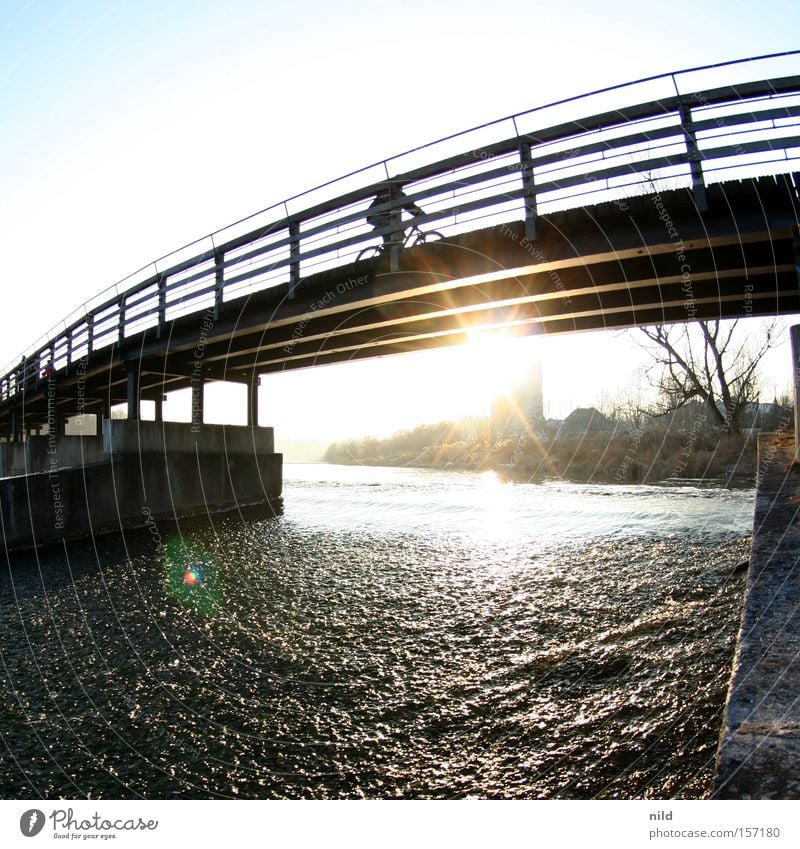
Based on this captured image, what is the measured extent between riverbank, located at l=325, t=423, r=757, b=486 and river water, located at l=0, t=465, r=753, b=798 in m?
17.0

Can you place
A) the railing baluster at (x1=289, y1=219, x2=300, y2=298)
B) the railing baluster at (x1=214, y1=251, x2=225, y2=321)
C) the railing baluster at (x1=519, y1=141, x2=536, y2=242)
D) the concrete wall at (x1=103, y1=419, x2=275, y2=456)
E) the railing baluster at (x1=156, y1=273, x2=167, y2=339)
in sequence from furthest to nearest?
the railing baluster at (x1=156, y1=273, x2=167, y2=339), the concrete wall at (x1=103, y1=419, x2=275, y2=456), the railing baluster at (x1=214, y1=251, x2=225, y2=321), the railing baluster at (x1=289, y1=219, x2=300, y2=298), the railing baluster at (x1=519, y1=141, x2=536, y2=242)

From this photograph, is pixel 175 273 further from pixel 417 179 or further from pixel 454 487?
pixel 454 487

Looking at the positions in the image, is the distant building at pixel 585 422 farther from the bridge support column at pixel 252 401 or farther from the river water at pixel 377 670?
the river water at pixel 377 670

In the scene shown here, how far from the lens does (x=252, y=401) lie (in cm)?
2264

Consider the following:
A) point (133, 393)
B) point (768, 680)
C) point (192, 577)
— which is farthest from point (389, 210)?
point (133, 393)

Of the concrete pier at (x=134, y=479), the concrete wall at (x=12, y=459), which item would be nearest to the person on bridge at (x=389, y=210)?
the concrete pier at (x=134, y=479)

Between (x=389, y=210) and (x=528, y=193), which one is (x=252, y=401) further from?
(x=528, y=193)

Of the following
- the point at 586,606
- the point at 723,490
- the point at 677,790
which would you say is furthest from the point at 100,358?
the point at 723,490

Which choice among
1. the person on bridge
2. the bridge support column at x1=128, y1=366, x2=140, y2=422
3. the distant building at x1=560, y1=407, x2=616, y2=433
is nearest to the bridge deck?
the person on bridge

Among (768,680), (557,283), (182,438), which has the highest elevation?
(557,283)

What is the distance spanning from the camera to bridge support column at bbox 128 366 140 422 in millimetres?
18609

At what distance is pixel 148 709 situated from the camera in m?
4.48

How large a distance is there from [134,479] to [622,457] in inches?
1057

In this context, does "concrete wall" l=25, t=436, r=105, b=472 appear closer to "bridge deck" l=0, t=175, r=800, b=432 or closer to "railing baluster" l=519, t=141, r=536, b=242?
"bridge deck" l=0, t=175, r=800, b=432
